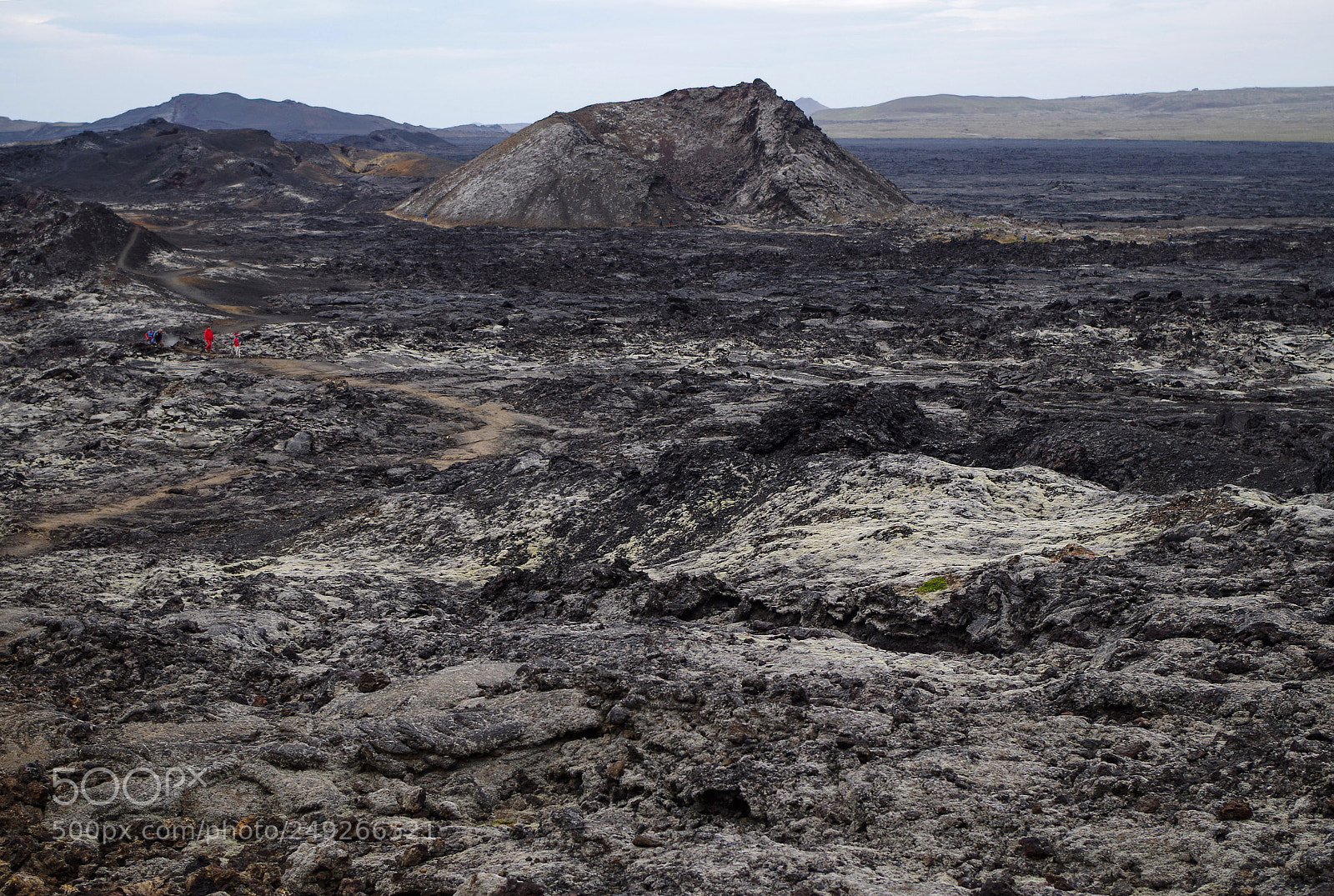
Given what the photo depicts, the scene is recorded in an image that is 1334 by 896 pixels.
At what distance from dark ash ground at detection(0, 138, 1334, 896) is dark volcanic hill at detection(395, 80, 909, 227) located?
23.0 metres

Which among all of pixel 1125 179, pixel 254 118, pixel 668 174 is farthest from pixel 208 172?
pixel 254 118

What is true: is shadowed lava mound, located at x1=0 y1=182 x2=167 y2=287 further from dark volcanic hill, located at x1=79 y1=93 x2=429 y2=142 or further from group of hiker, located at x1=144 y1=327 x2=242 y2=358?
dark volcanic hill, located at x1=79 y1=93 x2=429 y2=142

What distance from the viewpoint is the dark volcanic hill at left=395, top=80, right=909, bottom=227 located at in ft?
142

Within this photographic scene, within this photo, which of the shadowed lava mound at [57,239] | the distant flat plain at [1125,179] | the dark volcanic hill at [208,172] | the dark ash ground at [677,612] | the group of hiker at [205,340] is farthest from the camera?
the dark volcanic hill at [208,172]

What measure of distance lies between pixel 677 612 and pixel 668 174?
45.5 metres

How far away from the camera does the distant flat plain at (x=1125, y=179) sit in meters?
49.6

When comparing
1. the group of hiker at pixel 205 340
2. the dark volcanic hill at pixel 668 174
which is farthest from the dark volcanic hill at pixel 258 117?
the group of hiker at pixel 205 340

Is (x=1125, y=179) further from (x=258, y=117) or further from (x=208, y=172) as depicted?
(x=258, y=117)

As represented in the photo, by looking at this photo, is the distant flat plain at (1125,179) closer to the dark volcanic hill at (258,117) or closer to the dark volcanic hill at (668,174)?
the dark volcanic hill at (668,174)

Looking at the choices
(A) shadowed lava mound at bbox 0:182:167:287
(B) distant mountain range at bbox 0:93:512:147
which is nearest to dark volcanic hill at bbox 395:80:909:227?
(A) shadowed lava mound at bbox 0:182:167:287

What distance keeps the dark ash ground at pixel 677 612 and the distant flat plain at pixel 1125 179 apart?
3099 cm

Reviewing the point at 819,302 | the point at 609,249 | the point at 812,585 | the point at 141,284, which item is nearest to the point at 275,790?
the point at 812,585

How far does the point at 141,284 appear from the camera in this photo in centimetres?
2614

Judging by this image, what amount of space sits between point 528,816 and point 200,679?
3495 mm
